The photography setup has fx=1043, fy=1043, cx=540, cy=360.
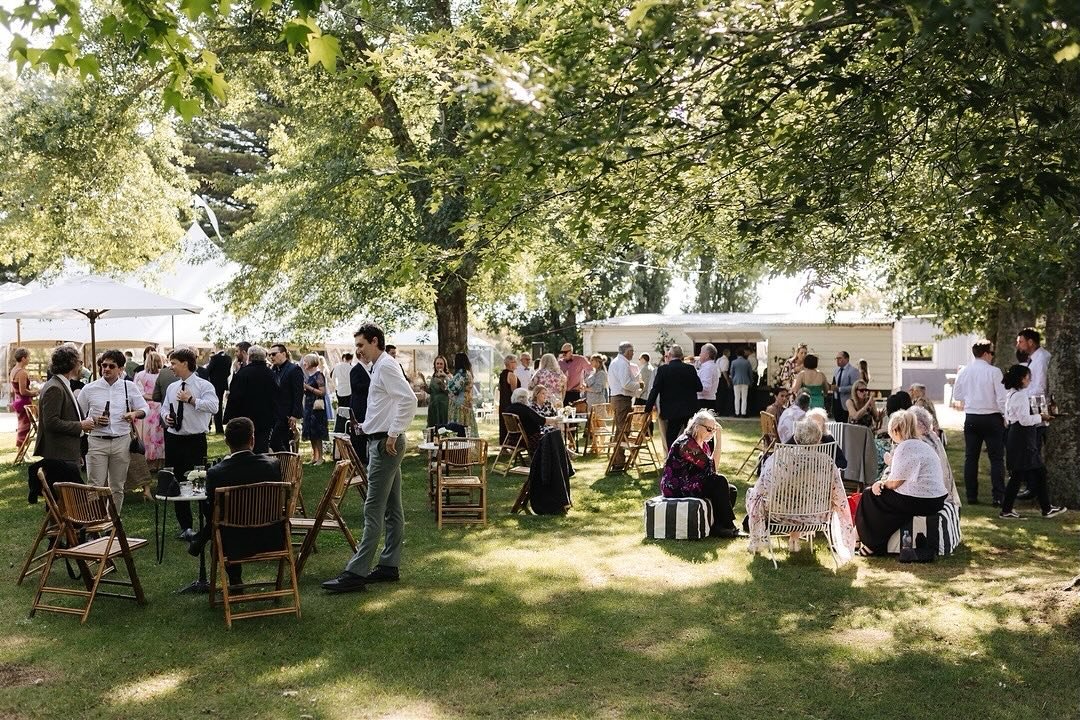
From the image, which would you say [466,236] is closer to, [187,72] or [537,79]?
[537,79]

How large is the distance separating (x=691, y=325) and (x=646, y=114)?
21.0 m

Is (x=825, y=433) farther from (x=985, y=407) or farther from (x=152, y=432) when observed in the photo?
(x=152, y=432)

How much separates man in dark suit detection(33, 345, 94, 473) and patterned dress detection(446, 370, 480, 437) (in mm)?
6560

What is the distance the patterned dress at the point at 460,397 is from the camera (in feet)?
46.1

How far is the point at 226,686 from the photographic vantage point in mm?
5336

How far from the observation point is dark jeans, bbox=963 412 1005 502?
11.0 m

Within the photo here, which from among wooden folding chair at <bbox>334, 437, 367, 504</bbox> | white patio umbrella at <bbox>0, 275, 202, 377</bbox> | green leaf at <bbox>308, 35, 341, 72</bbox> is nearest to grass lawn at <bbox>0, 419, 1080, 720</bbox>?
wooden folding chair at <bbox>334, 437, 367, 504</bbox>

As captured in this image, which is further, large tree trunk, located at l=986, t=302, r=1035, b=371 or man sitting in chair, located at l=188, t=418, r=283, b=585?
large tree trunk, located at l=986, t=302, r=1035, b=371

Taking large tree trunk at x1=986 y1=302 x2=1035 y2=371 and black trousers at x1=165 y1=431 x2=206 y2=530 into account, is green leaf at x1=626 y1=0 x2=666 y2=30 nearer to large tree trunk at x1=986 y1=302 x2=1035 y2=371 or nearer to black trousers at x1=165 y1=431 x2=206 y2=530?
black trousers at x1=165 y1=431 x2=206 y2=530

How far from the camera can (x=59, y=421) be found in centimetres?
774

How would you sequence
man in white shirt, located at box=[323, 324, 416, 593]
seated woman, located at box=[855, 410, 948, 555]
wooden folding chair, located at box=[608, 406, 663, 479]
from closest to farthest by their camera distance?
man in white shirt, located at box=[323, 324, 416, 593]
seated woman, located at box=[855, 410, 948, 555]
wooden folding chair, located at box=[608, 406, 663, 479]

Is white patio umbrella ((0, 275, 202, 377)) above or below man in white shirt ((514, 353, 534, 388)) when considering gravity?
above

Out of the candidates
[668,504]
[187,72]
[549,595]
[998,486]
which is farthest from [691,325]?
[187,72]

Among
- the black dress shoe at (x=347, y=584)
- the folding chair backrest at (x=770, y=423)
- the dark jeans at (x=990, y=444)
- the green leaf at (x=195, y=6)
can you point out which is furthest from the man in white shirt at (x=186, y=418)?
the dark jeans at (x=990, y=444)
